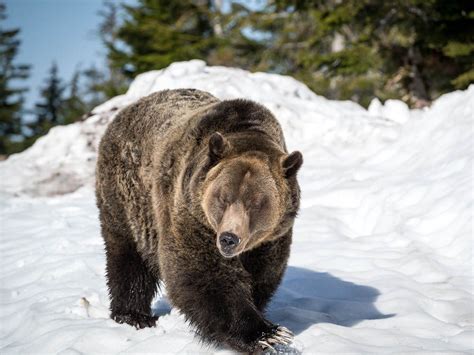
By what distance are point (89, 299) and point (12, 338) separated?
0.86m

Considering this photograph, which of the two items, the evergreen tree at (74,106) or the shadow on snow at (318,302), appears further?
the evergreen tree at (74,106)

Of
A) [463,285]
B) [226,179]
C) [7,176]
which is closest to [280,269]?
[226,179]

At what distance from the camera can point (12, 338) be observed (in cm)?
495

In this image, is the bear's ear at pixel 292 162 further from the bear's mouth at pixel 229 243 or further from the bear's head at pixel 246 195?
the bear's mouth at pixel 229 243

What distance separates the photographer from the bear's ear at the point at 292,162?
3.64 metres

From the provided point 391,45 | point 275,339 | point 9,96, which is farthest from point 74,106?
point 275,339

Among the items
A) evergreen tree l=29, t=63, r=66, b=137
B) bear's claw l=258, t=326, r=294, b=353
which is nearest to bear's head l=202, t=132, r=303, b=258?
bear's claw l=258, t=326, r=294, b=353

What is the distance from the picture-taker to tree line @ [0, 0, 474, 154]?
14899 millimetres

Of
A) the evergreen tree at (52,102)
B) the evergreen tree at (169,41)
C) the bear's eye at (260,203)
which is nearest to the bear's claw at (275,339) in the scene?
the bear's eye at (260,203)

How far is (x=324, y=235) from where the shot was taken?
722cm

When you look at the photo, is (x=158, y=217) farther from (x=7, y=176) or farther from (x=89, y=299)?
(x=7, y=176)

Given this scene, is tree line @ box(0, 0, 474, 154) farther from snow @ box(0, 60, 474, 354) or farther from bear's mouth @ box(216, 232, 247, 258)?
bear's mouth @ box(216, 232, 247, 258)

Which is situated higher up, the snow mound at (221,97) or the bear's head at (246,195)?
the bear's head at (246,195)

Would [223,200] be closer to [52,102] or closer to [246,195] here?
[246,195]
